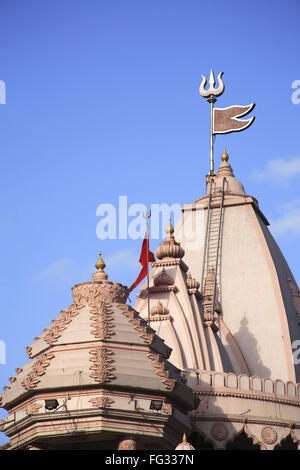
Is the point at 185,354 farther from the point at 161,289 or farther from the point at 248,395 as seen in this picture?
the point at 161,289

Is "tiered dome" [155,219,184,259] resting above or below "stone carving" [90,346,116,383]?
above

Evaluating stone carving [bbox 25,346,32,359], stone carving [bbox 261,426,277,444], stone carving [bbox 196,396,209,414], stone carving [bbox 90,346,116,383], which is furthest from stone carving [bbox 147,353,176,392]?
stone carving [bbox 261,426,277,444]

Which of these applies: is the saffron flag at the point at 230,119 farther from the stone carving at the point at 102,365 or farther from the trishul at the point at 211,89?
→ the stone carving at the point at 102,365

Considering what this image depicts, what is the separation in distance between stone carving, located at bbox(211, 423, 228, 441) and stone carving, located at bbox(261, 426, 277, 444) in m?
1.14

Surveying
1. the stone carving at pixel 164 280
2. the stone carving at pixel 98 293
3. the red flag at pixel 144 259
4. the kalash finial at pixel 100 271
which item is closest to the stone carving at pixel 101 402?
the stone carving at pixel 98 293

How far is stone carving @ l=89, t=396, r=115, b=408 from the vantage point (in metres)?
28.8

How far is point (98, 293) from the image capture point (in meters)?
31.8

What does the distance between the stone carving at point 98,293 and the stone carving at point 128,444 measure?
424cm

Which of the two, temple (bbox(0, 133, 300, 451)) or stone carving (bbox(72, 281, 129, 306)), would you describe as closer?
temple (bbox(0, 133, 300, 451))

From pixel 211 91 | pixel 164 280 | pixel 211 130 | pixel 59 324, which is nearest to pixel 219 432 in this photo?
pixel 164 280

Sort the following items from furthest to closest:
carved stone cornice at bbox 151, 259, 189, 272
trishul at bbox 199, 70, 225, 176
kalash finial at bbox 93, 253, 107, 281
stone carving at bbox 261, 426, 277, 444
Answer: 1. trishul at bbox 199, 70, 225, 176
2. carved stone cornice at bbox 151, 259, 189, 272
3. stone carving at bbox 261, 426, 277, 444
4. kalash finial at bbox 93, 253, 107, 281

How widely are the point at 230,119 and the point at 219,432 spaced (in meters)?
16.6

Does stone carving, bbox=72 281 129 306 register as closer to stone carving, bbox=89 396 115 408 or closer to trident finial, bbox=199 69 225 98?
stone carving, bbox=89 396 115 408
